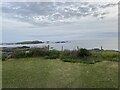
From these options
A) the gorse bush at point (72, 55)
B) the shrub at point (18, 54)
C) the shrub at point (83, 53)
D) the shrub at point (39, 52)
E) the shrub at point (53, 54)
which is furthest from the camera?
the shrub at point (39, 52)

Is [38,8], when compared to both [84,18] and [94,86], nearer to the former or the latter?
[84,18]

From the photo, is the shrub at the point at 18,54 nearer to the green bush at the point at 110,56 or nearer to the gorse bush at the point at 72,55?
the gorse bush at the point at 72,55

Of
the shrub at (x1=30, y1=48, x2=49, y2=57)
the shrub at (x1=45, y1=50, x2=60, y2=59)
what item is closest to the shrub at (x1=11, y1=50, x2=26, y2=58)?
the shrub at (x1=30, y1=48, x2=49, y2=57)

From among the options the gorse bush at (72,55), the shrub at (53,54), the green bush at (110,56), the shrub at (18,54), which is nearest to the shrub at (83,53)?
the gorse bush at (72,55)

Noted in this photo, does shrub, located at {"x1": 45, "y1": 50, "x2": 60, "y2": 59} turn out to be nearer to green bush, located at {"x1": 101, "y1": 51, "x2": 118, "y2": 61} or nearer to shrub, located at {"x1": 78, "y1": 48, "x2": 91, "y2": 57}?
shrub, located at {"x1": 78, "y1": 48, "x2": 91, "y2": 57}

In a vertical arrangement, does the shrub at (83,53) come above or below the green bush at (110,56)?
above

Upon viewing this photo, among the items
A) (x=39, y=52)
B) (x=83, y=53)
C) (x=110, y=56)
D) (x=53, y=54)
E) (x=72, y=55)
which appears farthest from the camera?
(x=39, y=52)

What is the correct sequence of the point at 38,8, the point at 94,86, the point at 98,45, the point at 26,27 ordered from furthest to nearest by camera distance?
the point at 98,45
the point at 26,27
the point at 38,8
the point at 94,86

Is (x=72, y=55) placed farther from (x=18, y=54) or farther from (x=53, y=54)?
(x=18, y=54)

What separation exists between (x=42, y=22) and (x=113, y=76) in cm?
487

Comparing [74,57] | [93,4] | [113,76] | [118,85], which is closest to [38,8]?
[93,4]

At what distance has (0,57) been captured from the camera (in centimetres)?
857

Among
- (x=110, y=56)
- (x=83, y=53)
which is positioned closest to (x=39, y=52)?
(x=83, y=53)

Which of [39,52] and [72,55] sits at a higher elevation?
[39,52]
